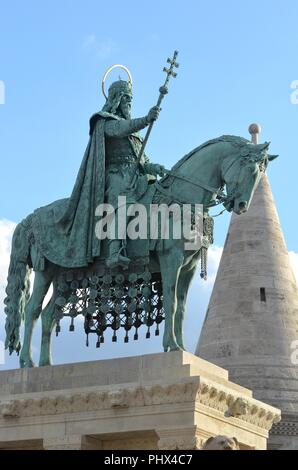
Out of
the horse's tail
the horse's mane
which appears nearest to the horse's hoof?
the horse's tail

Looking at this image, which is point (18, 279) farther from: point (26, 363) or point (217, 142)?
point (217, 142)

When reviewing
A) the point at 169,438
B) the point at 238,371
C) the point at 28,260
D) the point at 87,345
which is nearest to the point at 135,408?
the point at 169,438

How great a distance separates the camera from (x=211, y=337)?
24.9 m

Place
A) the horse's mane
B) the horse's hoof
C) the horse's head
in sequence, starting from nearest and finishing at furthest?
the horse's head < the horse's mane < the horse's hoof

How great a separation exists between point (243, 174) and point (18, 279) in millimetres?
3672

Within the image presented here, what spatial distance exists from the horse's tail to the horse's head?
124 inches

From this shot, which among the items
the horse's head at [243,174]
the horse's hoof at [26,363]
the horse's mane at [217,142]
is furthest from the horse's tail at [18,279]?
the horse's head at [243,174]

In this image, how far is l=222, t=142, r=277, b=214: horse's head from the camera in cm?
1395

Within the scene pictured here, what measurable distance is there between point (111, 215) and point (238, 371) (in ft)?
32.8

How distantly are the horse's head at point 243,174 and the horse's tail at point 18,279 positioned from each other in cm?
316

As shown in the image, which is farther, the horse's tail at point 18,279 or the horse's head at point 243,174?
the horse's tail at point 18,279

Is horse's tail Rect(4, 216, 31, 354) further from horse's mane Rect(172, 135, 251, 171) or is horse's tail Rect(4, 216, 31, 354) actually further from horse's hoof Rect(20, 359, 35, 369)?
horse's mane Rect(172, 135, 251, 171)

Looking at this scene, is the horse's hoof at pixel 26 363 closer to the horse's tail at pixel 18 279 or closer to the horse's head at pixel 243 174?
the horse's tail at pixel 18 279

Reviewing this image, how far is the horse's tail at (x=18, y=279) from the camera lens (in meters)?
15.5
